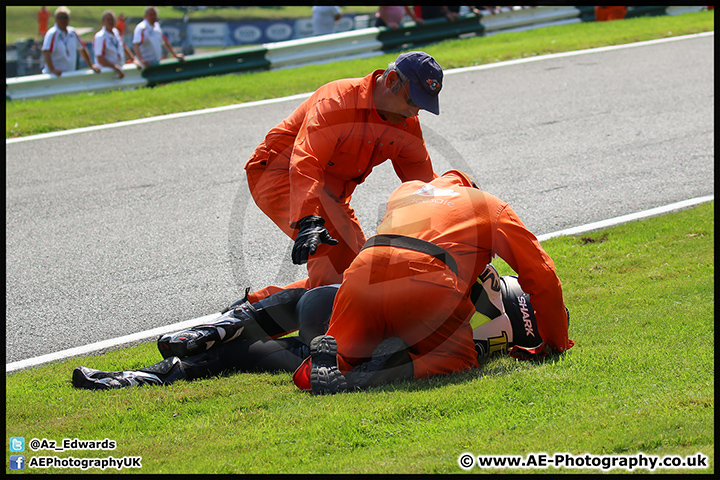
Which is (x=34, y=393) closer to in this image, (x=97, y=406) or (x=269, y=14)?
(x=97, y=406)

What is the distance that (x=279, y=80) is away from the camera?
1169 centimetres

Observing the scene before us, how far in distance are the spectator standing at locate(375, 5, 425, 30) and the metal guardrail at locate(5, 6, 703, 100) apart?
0.95 ft

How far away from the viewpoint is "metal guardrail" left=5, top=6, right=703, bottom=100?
1181cm

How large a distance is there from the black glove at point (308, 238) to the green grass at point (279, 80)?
7119 millimetres

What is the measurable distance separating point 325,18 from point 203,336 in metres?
11.4

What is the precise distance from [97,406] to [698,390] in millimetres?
3058

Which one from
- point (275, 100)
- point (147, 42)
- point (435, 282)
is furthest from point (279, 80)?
point (435, 282)

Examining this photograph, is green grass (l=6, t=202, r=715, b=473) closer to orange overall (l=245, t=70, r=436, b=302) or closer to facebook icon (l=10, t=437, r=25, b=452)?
facebook icon (l=10, t=437, r=25, b=452)

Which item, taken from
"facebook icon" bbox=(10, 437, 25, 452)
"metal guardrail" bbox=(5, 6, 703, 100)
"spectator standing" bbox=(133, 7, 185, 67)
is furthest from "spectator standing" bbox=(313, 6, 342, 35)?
"facebook icon" bbox=(10, 437, 25, 452)

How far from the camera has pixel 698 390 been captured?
3.36 meters

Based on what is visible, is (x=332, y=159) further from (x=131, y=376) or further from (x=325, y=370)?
(x=131, y=376)

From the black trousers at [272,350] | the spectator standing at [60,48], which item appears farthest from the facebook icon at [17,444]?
the spectator standing at [60,48]

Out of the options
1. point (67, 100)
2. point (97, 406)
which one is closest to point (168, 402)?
point (97, 406)

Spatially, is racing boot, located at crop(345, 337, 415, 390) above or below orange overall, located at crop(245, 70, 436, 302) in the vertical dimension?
below
